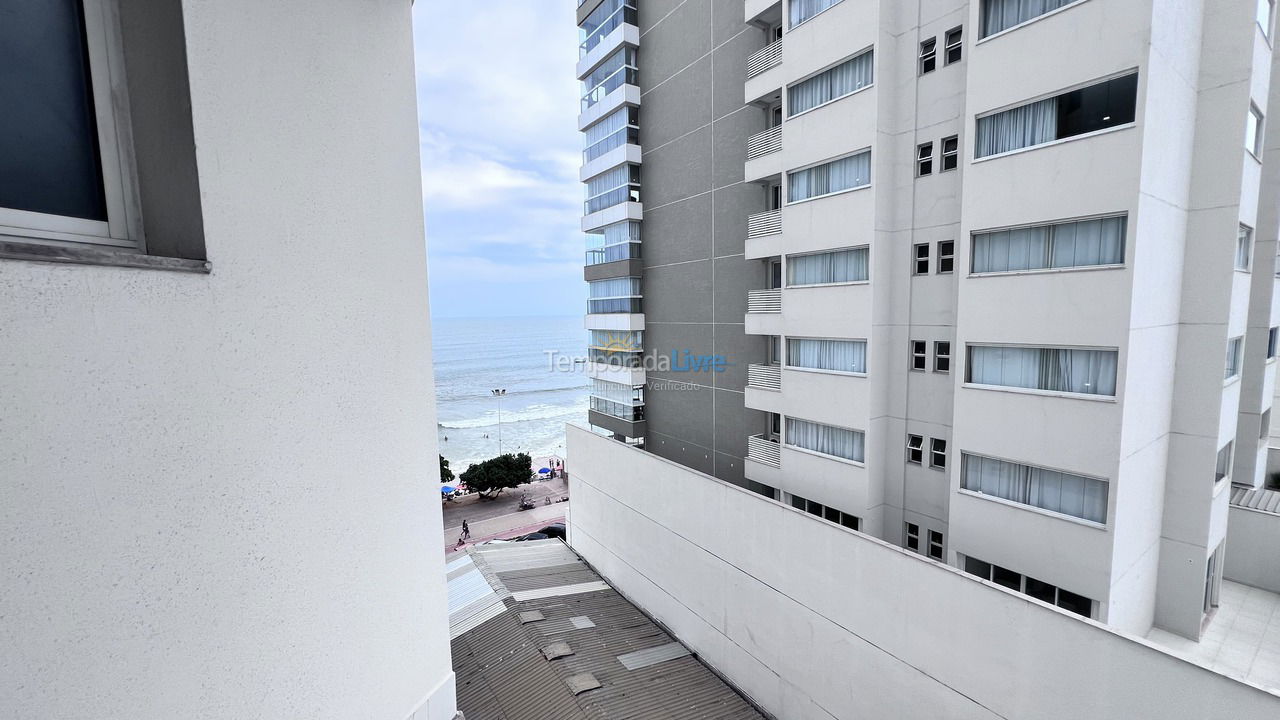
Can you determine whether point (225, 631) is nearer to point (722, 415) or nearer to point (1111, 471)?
point (1111, 471)

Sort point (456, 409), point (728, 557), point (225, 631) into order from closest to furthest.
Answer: point (225, 631), point (728, 557), point (456, 409)

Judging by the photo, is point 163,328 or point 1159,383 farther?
point 1159,383

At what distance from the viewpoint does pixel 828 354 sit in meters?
13.8

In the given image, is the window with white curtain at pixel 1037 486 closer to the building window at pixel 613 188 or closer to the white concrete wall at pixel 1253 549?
the white concrete wall at pixel 1253 549

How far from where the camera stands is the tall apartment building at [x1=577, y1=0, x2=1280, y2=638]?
938 cm

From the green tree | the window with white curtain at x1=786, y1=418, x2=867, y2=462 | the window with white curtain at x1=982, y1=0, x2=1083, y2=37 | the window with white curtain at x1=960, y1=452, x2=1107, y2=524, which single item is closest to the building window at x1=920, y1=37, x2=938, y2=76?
the window with white curtain at x1=982, y1=0, x2=1083, y2=37

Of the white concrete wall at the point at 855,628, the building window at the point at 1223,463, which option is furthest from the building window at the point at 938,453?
the building window at the point at 1223,463

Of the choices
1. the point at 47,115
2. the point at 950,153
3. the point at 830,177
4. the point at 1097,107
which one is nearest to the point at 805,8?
the point at 830,177

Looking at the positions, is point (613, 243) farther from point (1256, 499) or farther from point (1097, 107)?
point (1256, 499)

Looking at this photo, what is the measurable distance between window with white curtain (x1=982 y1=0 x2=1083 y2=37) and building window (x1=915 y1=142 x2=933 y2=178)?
232 centimetres

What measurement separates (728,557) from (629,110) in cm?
1749

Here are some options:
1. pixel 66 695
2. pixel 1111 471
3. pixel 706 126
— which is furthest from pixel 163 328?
pixel 706 126

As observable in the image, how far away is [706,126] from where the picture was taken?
59.1 ft

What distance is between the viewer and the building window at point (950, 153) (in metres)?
11.6
